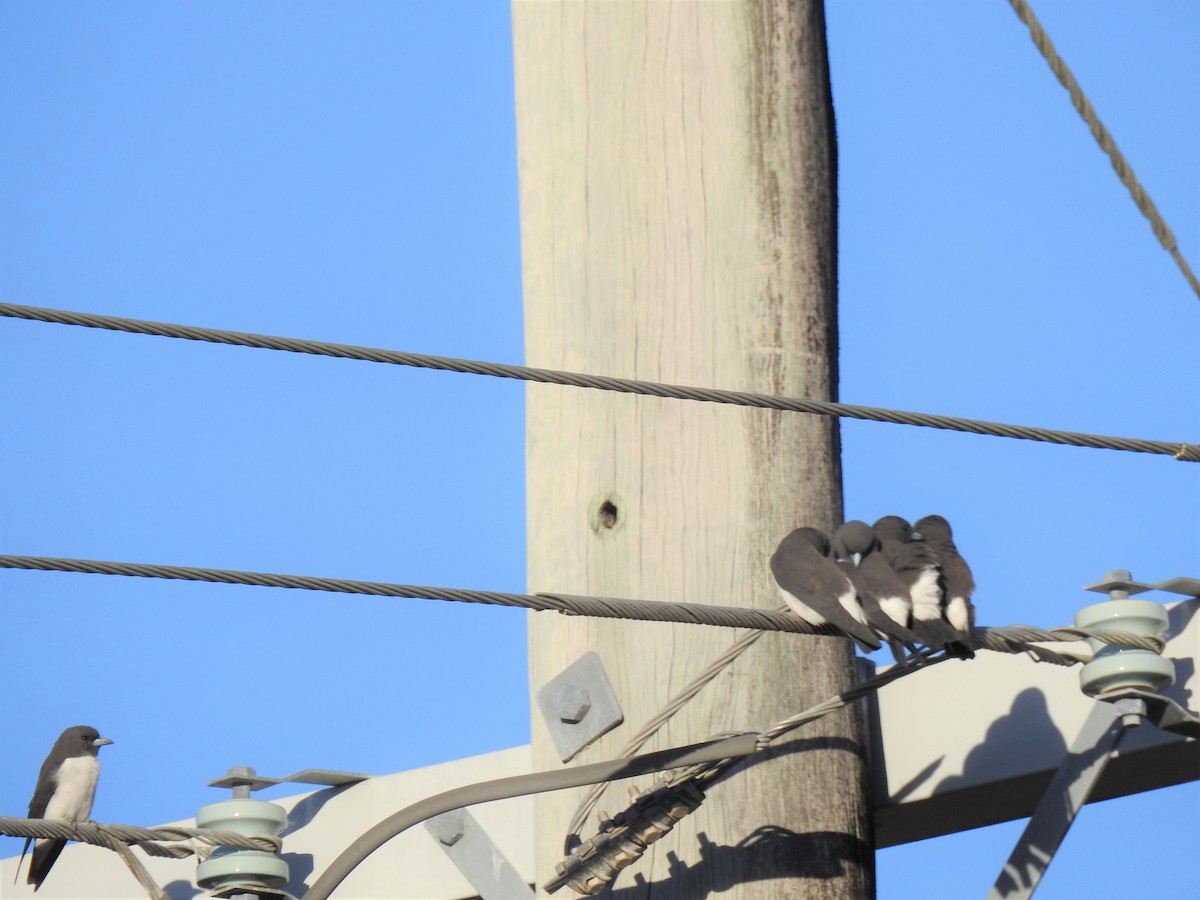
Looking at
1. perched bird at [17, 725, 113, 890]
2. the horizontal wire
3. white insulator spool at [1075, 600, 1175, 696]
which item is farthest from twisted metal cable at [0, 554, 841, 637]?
perched bird at [17, 725, 113, 890]

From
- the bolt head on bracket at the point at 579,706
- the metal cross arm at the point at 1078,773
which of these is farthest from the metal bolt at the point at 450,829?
the metal cross arm at the point at 1078,773

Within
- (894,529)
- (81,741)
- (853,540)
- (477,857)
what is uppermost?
(81,741)

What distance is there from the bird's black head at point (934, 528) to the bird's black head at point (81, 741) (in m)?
6.48

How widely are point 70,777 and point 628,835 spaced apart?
263 inches

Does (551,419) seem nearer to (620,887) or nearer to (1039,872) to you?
(620,887)

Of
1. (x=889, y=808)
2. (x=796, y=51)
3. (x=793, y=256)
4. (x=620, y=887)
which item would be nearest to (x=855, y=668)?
(x=889, y=808)

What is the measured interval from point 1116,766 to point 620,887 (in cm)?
147

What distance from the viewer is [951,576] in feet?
14.7

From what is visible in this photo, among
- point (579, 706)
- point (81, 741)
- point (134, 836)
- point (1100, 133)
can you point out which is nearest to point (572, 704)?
point (579, 706)

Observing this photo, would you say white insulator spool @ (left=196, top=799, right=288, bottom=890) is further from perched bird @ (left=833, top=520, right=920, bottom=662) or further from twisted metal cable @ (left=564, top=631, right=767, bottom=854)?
perched bird @ (left=833, top=520, right=920, bottom=662)

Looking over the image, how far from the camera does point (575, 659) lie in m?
4.20

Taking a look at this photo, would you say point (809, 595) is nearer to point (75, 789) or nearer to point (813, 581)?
point (813, 581)

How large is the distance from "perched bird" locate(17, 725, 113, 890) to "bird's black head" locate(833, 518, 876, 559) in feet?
20.9

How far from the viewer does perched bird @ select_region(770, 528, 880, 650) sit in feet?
13.2
